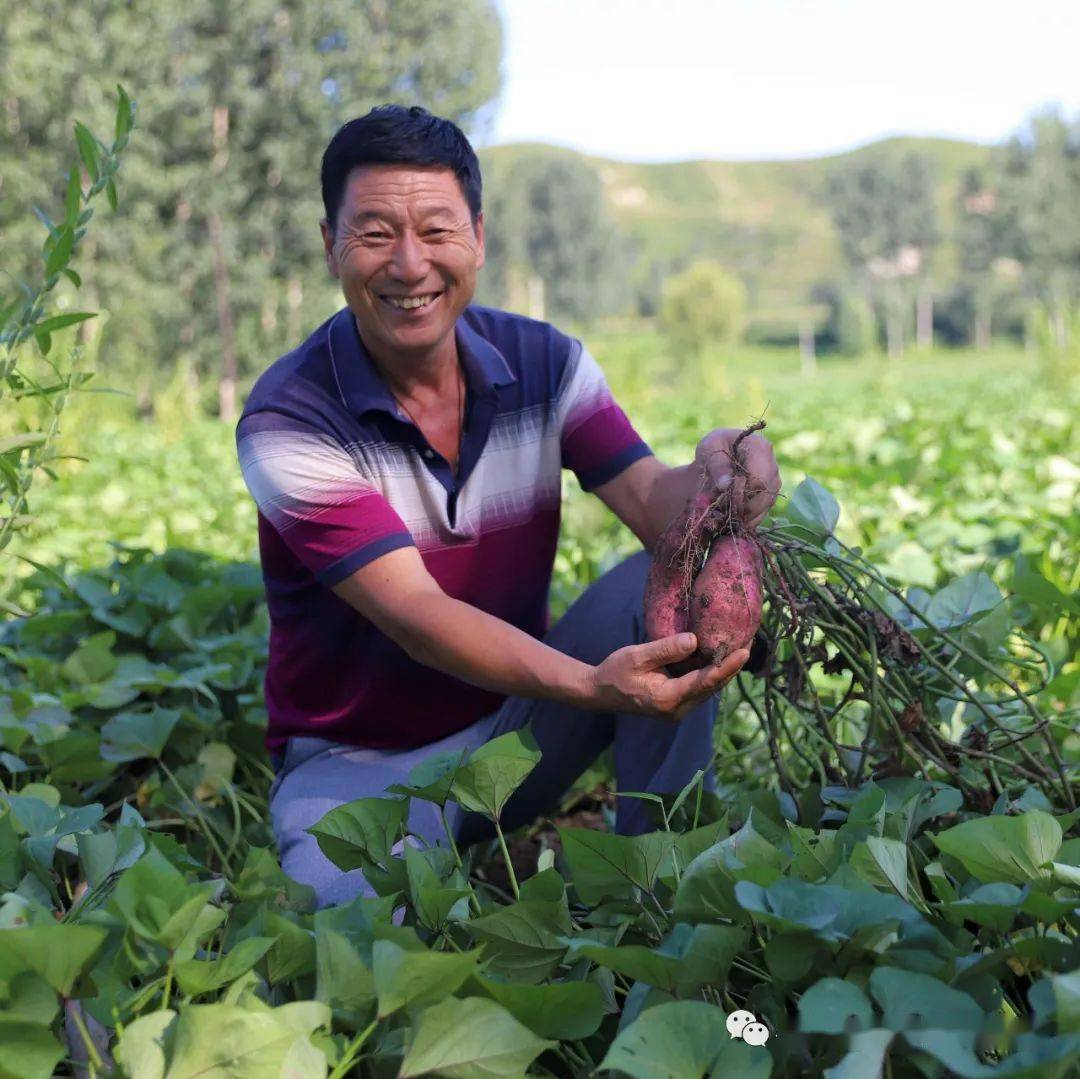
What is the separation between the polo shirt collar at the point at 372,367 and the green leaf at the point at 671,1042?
1.10 meters

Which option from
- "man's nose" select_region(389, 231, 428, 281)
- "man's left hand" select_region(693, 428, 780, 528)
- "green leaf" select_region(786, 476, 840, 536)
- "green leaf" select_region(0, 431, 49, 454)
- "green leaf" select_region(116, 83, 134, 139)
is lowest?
"green leaf" select_region(786, 476, 840, 536)

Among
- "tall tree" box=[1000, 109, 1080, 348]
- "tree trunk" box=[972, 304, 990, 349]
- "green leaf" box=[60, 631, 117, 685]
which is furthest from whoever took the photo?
"tree trunk" box=[972, 304, 990, 349]

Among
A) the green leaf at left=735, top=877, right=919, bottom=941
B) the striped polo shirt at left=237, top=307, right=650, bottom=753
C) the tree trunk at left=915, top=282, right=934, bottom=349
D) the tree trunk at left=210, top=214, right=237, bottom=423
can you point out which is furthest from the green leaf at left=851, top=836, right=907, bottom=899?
the tree trunk at left=915, top=282, right=934, bottom=349

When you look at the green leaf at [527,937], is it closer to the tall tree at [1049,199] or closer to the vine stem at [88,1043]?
A: the vine stem at [88,1043]

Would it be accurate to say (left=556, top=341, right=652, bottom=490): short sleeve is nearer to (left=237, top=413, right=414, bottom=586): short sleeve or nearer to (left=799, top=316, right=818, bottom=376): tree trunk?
(left=237, top=413, right=414, bottom=586): short sleeve

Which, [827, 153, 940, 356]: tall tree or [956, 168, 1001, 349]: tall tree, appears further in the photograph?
[827, 153, 940, 356]: tall tree

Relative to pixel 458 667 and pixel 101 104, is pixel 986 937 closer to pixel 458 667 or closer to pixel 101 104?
pixel 458 667

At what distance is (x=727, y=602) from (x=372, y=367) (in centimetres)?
75

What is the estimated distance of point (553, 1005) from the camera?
3.69ft

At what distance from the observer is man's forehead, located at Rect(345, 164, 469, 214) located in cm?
183

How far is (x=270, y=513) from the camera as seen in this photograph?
181 cm

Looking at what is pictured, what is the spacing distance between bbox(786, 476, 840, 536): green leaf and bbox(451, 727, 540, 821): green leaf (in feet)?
1.78

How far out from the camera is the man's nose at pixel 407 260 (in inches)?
72.7

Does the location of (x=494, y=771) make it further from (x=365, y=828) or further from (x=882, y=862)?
(x=882, y=862)
